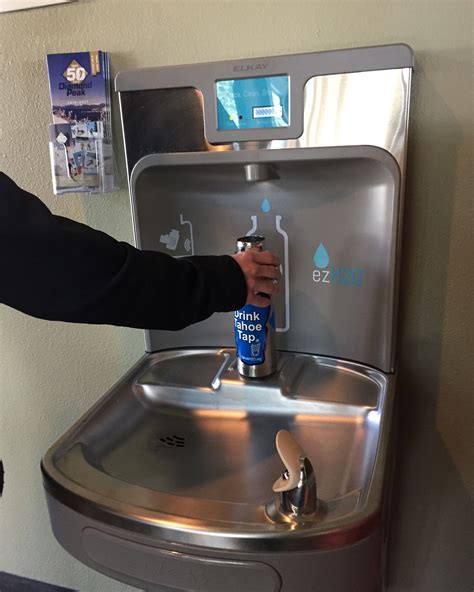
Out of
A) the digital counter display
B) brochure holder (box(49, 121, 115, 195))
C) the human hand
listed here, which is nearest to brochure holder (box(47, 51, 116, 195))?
brochure holder (box(49, 121, 115, 195))

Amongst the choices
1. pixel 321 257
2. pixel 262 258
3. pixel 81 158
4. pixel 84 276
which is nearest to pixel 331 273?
pixel 321 257

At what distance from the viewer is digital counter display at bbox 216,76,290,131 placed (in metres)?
0.77

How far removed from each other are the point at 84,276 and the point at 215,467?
31 centimetres

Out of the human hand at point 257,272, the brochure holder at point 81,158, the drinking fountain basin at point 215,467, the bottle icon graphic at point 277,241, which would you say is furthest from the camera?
the brochure holder at point 81,158

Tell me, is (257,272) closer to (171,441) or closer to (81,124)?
(171,441)

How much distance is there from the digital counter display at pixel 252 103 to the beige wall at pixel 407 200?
0.12 m

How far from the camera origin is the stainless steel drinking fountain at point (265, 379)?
0.57 m

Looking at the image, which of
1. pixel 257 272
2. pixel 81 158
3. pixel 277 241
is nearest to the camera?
pixel 257 272

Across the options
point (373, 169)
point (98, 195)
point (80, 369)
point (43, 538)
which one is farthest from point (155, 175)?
point (43, 538)

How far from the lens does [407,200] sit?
33.4 inches

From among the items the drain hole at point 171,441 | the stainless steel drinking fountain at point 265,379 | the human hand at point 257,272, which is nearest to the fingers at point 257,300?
the human hand at point 257,272

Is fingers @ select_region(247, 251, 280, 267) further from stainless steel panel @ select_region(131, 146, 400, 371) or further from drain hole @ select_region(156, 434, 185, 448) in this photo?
drain hole @ select_region(156, 434, 185, 448)

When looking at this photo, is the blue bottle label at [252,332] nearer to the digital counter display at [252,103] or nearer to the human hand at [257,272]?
the human hand at [257,272]

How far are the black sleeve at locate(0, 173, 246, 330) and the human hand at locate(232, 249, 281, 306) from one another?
0.07m
